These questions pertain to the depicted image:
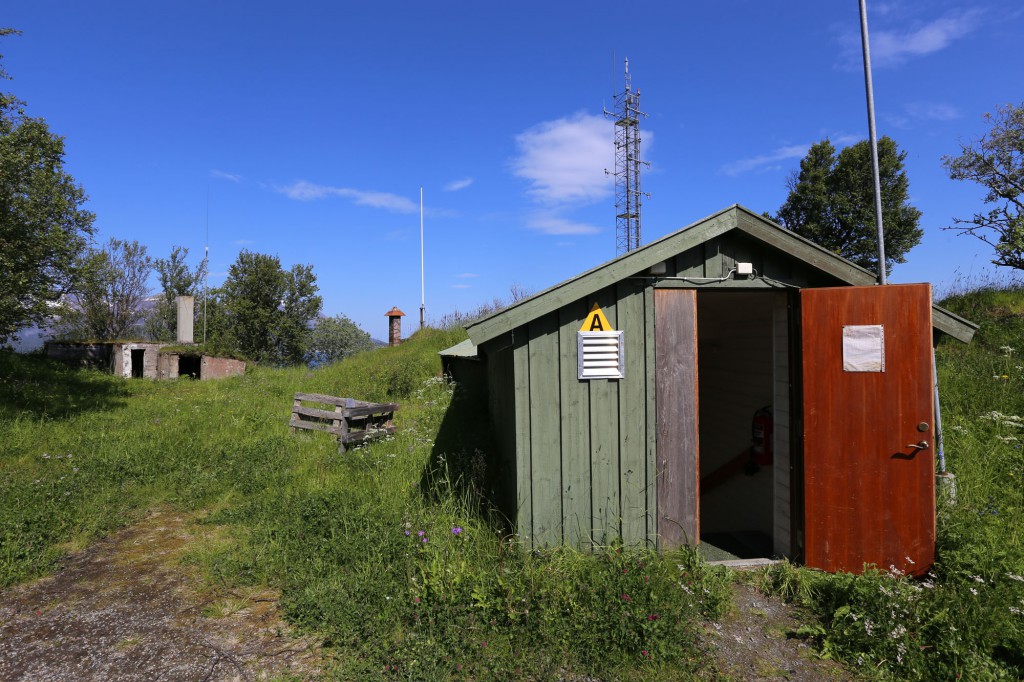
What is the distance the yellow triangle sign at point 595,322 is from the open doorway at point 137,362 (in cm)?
1982

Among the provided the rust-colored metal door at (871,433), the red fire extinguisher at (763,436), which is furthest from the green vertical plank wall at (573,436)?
the red fire extinguisher at (763,436)

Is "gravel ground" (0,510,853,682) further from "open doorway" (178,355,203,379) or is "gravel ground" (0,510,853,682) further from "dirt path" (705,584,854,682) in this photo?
"open doorway" (178,355,203,379)

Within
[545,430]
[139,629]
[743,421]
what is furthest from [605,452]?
[139,629]

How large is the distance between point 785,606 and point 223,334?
105 ft

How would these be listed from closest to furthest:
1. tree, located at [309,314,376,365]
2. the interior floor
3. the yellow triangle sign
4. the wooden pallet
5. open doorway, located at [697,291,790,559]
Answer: the yellow triangle sign < open doorway, located at [697,291,790,559] < the interior floor < the wooden pallet < tree, located at [309,314,376,365]

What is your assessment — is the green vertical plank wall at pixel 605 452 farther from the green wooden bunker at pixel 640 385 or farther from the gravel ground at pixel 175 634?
the gravel ground at pixel 175 634

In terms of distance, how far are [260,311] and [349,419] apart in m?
24.9

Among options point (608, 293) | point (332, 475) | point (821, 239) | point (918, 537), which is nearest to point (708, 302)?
point (608, 293)

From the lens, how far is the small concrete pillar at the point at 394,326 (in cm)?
1844

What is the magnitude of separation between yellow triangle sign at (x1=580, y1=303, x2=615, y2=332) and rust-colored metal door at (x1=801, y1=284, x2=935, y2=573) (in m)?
2.02

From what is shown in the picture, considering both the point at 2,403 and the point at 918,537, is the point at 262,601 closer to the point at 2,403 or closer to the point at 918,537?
the point at 918,537

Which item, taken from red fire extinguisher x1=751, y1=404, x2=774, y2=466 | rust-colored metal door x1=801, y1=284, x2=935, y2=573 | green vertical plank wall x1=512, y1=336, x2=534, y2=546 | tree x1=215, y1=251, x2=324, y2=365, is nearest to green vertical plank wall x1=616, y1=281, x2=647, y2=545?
green vertical plank wall x1=512, y1=336, x2=534, y2=546

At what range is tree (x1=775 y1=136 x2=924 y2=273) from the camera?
85.3 feet

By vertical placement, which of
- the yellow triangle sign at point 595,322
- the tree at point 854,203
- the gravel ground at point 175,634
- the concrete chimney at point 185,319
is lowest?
the gravel ground at point 175,634
